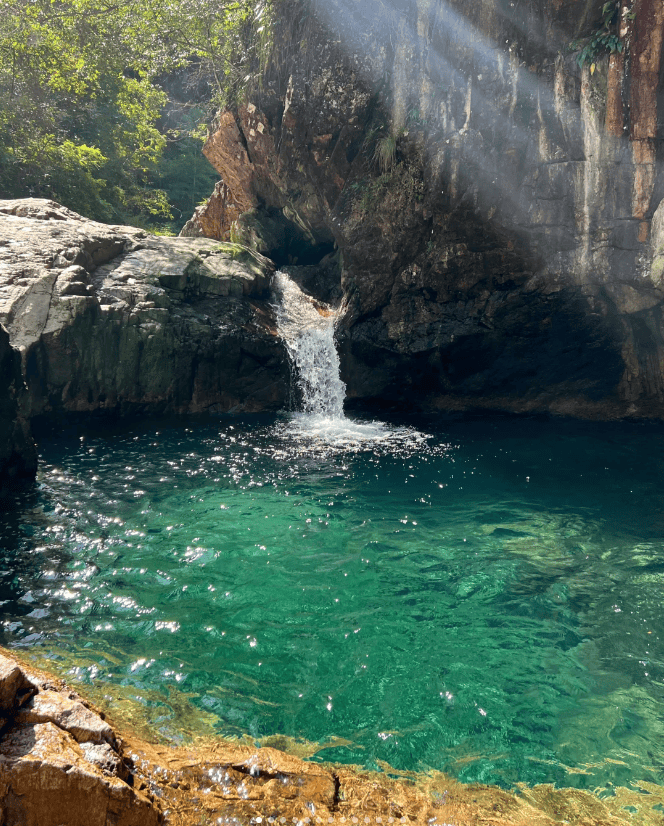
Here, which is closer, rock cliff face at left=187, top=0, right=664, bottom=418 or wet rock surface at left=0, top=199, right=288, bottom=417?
rock cliff face at left=187, top=0, right=664, bottom=418

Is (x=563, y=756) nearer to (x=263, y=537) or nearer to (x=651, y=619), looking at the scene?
(x=651, y=619)

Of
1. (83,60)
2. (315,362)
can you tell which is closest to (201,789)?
(315,362)

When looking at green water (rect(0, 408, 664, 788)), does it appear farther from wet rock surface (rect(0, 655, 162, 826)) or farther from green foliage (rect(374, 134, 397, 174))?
green foliage (rect(374, 134, 397, 174))

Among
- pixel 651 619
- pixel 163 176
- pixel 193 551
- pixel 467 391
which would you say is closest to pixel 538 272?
pixel 467 391

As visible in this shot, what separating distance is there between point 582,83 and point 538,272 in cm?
350

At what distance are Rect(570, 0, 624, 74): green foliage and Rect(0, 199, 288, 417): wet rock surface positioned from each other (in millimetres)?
8468

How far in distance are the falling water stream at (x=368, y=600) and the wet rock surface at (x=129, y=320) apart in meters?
2.57

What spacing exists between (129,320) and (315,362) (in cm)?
443

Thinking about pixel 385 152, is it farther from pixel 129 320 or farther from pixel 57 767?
pixel 57 767

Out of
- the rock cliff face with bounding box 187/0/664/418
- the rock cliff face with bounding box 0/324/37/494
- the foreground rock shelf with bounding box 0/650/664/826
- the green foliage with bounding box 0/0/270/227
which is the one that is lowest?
the foreground rock shelf with bounding box 0/650/664/826

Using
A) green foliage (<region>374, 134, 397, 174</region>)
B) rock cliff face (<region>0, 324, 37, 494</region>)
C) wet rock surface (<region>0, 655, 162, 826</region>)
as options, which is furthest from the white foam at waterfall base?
wet rock surface (<region>0, 655, 162, 826</region>)

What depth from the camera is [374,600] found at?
5.30 metres

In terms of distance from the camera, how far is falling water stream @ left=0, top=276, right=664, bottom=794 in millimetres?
3797

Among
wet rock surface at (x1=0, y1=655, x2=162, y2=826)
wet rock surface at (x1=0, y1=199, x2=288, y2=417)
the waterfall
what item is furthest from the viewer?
the waterfall
